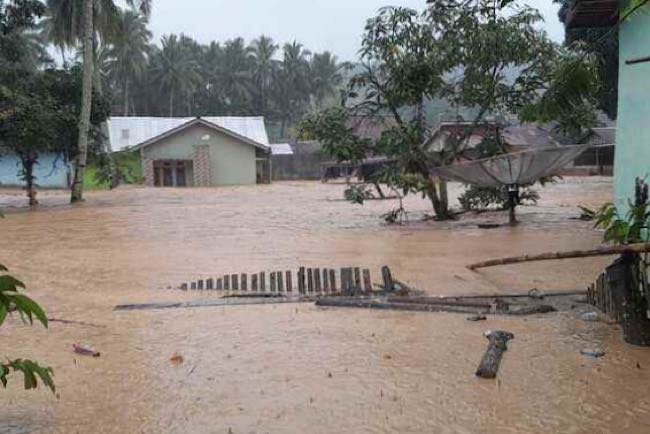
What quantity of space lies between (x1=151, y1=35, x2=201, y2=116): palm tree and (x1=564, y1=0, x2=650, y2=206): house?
5182 cm

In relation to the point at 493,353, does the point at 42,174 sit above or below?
above

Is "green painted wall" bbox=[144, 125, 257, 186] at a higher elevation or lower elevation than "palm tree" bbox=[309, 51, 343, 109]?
lower

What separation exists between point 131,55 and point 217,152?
18.1 metres

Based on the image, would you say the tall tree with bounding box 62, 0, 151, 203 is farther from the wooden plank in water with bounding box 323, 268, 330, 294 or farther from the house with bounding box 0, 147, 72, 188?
the wooden plank in water with bounding box 323, 268, 330, 294

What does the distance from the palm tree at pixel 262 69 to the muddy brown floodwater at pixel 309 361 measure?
53.9m

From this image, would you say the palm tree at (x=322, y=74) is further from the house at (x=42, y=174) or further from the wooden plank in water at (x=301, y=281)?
the wooden plank in water at (x=301, y=281)

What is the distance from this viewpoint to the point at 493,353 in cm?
525

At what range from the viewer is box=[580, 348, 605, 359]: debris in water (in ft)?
17.3

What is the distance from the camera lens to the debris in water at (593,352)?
5270 millimetres

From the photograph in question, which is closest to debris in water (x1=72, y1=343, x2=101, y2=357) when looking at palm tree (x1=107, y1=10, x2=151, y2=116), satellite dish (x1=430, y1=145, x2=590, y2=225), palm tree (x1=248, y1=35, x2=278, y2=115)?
satellite dish (x1=430, y1=145, x2=590, y2=225)

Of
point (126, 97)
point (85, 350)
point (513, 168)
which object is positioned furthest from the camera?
point (126, 97)

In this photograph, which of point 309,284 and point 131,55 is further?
point 131,55

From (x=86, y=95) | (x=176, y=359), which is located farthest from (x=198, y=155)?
(x=176, y=359)

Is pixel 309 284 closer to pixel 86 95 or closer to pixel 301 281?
pixel 301 281
